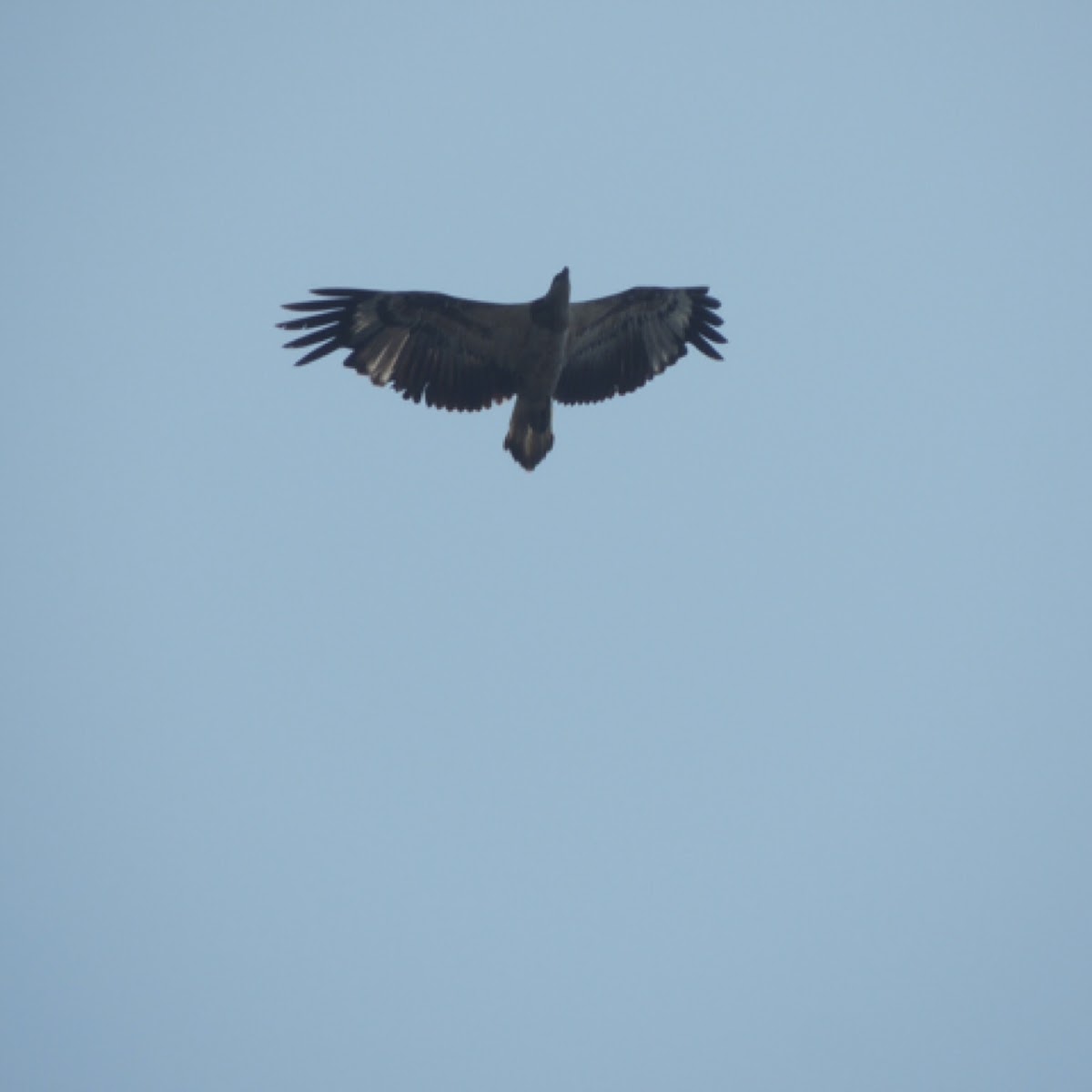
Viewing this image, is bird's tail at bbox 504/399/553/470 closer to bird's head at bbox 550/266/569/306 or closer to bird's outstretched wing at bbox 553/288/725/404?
bird's outstretched wing at bbox 553/288/725/404

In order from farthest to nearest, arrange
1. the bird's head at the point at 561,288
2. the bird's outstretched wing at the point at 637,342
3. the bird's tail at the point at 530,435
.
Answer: the bird's outstretched wing at the point at 637,342, the bird's tail at the point at 530,435, the bird's head at the point at 561,288

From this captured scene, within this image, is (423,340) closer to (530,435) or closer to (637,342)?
(530,435)

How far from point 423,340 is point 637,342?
218 centimetres

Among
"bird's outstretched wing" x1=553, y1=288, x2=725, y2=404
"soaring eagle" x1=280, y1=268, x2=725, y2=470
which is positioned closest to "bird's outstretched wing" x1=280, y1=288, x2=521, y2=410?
"soaring eagle" x1=280, y1=268, x2=725, y2=470

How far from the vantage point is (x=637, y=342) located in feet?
40.7

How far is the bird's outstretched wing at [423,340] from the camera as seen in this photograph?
11516 millimetres

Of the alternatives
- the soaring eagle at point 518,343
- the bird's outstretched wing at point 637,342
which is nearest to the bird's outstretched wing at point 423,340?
the soaring eagle at point 518,343

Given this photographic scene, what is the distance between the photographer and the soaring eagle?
11.5 m

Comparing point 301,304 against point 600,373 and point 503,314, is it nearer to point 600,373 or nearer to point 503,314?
point 503,314

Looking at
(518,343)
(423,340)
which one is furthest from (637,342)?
(423,340)

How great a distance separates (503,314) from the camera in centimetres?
1158

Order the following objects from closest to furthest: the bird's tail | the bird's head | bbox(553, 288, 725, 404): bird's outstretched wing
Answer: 1. the bird's head
2. the bird's tail
3. bbox(553, 288, 725, 404): bird's outstretched wing

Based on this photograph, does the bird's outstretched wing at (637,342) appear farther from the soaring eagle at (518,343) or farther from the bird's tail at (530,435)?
the bird's tail at (530,435)

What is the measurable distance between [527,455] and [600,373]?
1.21 metres
